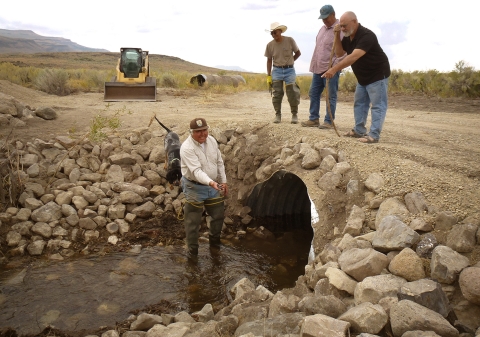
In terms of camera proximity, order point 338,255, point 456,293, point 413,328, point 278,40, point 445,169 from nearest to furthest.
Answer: point 413,328
point 456,293
point 338,255
point 445,169
point 278,40

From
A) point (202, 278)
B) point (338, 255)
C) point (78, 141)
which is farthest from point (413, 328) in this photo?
point (78, 141)

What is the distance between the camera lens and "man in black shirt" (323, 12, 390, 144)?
17.4 feet

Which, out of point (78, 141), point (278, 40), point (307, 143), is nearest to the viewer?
point (307, 143)

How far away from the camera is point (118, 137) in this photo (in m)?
8.19

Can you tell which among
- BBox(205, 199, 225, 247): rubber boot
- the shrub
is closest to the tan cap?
BBox(205, 199, 225, 247): rubber boot

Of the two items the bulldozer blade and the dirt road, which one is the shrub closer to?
the dirt road

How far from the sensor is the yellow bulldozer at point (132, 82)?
12609 millimetres

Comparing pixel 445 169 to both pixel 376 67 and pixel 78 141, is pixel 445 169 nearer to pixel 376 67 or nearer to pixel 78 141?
pixel 376 67

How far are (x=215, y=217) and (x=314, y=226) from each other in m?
1.52

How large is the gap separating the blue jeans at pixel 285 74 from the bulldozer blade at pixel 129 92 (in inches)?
253

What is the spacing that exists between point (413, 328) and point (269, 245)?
4.01 metres

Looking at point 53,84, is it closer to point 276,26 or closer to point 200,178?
point 276,26

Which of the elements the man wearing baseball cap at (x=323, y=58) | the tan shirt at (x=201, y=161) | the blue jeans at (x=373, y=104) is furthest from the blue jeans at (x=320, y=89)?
the tan shirt at (x=201, y=161)

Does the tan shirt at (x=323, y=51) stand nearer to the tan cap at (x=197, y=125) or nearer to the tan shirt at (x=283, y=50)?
the tan shirt at (x=283, y=50)
